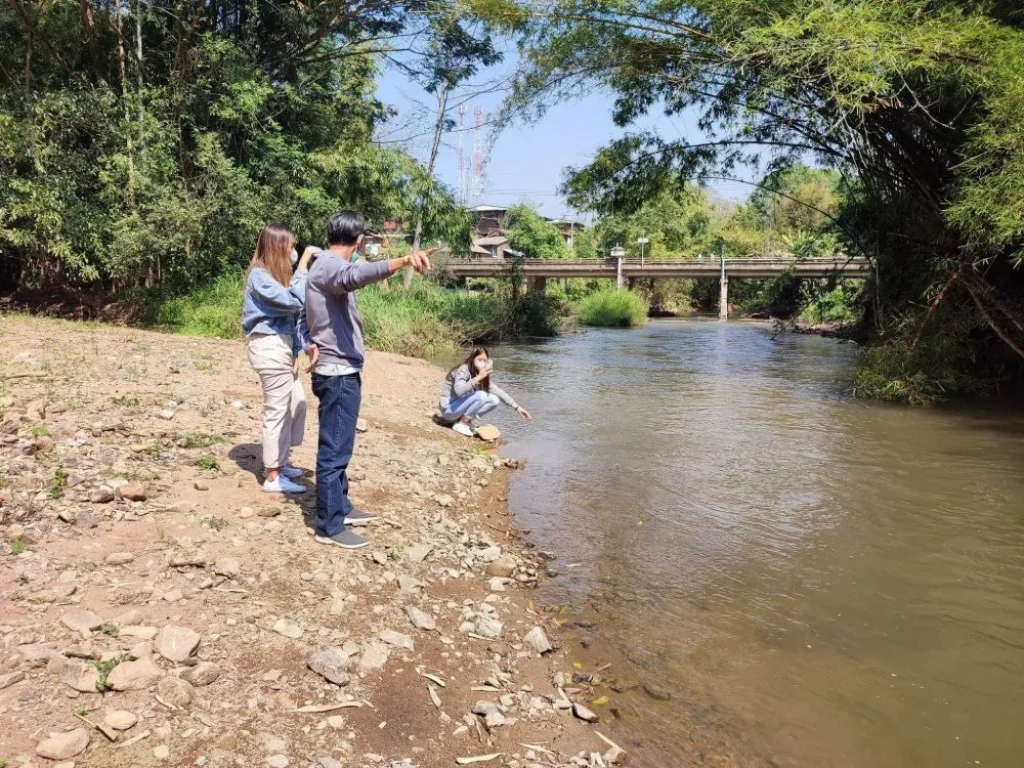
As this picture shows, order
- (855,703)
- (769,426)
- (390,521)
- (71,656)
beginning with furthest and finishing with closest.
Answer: (769,426), (390,521), (855,703), (71,656)

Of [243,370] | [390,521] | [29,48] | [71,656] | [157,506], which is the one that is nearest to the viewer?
[71,656]

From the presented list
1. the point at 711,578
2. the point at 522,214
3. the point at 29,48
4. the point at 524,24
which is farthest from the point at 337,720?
the point at 522,214

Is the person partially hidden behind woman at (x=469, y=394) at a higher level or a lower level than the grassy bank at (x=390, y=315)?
lower

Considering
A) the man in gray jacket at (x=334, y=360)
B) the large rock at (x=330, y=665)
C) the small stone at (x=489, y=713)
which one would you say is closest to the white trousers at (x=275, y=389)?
the man in gray jacket at (x=334, y=360)

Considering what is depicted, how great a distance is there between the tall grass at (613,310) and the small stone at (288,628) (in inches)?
1153

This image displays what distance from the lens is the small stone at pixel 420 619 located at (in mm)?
3500

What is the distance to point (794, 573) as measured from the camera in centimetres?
473

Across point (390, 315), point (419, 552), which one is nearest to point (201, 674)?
point (419, 552)

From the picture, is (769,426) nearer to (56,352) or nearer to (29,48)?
(56,352)

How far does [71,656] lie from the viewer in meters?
2.67

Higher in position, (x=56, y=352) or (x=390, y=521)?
(x=56, y=352)

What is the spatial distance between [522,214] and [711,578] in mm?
48627

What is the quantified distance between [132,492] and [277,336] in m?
1.21

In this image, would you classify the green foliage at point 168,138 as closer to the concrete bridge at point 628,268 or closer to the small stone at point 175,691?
the small stone at point 175,691
